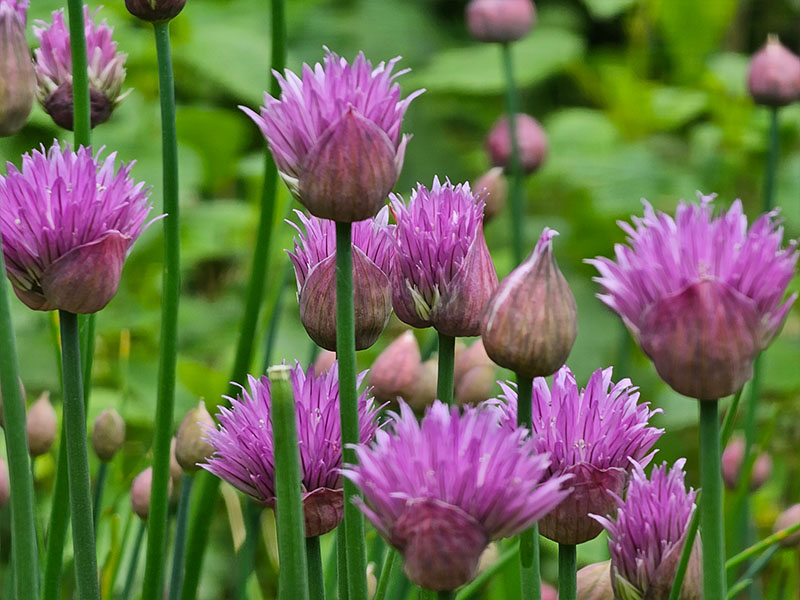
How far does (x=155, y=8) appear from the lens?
465 millimetres

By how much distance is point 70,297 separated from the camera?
38 cm

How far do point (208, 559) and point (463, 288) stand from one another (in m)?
0.93

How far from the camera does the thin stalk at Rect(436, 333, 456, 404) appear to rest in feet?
1.32

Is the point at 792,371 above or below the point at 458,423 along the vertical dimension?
below

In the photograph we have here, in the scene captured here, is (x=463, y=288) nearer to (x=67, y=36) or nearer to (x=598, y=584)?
(x=598, y=584)

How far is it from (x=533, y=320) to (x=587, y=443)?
0.07 metres

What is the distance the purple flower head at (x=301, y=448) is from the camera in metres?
0.39

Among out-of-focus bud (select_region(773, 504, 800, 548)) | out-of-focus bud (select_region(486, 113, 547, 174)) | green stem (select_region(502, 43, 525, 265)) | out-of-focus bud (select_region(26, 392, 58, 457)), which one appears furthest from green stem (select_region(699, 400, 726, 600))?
out-of-focus bud (select_region(486, 113, 547, 174))

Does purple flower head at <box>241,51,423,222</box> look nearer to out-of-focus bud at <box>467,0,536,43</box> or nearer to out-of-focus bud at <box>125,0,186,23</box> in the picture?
out-of-focus bud at <box>125,0,186,23</box>

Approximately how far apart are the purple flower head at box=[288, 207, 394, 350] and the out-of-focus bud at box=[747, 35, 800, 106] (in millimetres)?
609

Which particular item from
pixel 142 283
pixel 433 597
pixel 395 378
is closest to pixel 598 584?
pixel 433 597

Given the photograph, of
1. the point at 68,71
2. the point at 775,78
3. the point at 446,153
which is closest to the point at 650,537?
the point at 68,71

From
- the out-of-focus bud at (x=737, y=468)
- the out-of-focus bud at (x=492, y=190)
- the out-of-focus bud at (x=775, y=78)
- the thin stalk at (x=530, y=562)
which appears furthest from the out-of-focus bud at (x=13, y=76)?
the out-of-focus bud at (x=775, y=78)

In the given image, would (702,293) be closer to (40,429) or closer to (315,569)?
(315,569)
